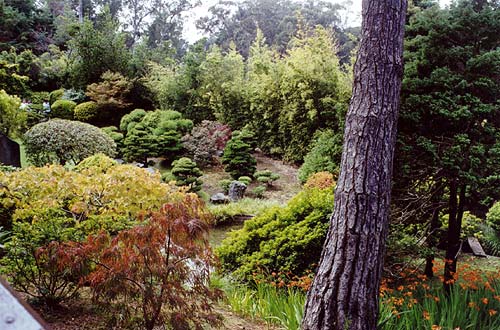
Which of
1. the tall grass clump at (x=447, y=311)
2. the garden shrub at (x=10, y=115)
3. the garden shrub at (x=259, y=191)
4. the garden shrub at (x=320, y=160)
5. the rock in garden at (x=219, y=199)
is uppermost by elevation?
the garden shrub at (x=10, y=115)

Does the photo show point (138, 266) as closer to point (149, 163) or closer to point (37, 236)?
point (37, 236)

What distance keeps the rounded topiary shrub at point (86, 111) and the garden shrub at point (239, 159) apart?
5250 millimetres

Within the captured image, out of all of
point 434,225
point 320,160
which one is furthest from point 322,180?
point 434,225

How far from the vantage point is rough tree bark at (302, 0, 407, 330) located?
245 centimetres

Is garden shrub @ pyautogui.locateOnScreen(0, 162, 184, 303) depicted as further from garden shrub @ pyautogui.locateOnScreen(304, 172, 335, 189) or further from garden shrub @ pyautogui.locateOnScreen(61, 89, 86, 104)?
garden shrub @ pyautogui.locateOnScreen(61, 89, 86, 104)

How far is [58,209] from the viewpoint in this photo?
10.3 feet

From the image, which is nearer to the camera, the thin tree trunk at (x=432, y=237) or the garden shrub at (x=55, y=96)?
the thin tree trunk at (x=432, y=237)

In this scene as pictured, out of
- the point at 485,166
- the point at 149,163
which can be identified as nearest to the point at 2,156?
the point at 149,163

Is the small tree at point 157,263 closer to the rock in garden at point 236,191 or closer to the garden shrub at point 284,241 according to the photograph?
the garden shrub at point 284,241

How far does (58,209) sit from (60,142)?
5.19 m

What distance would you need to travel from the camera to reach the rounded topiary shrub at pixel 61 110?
487 inches

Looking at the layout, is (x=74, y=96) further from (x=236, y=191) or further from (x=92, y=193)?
(x=92, y=193)

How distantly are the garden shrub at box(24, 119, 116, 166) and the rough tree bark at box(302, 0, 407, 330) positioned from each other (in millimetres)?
6673

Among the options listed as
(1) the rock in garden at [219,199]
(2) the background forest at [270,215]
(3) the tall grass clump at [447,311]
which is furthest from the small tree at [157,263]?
(1) the rock in garden at [219,199]
